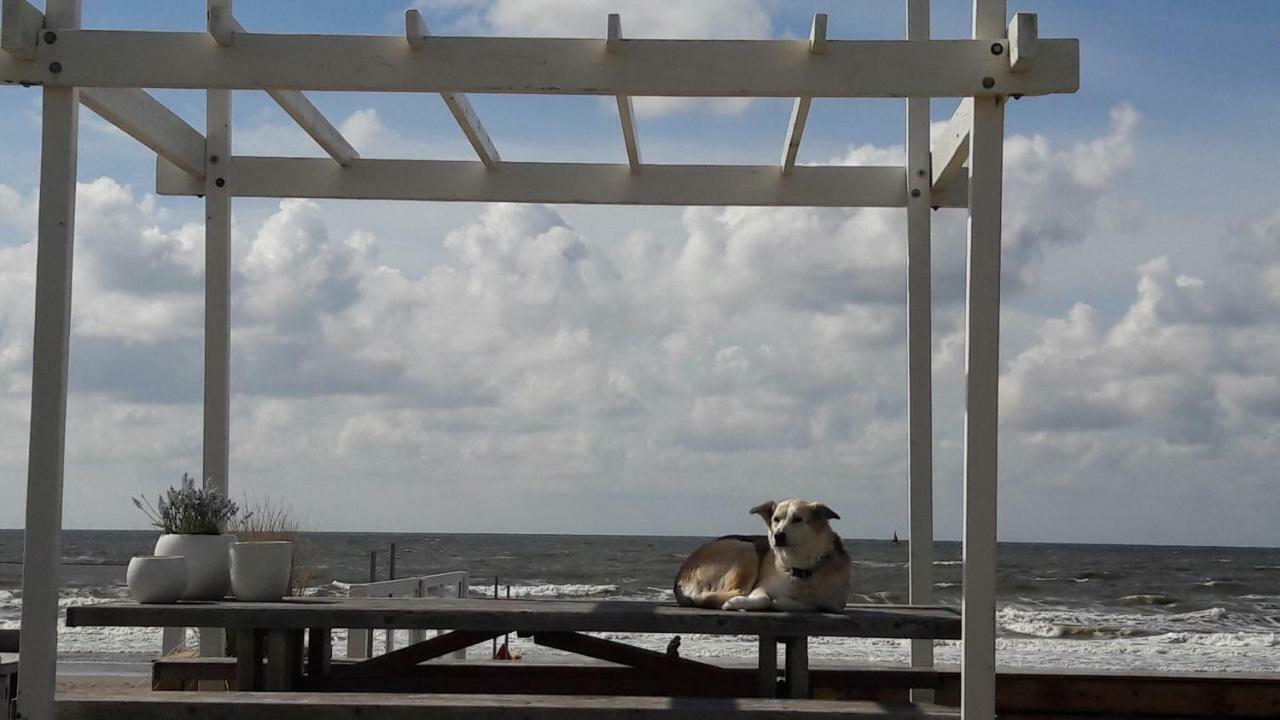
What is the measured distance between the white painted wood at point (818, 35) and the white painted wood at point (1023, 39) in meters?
0.57

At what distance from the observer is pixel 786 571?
4922 millimetres

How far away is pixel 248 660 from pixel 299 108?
2138 millimetres

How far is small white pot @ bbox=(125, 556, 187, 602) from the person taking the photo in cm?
486

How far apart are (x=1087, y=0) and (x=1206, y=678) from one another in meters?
3.40

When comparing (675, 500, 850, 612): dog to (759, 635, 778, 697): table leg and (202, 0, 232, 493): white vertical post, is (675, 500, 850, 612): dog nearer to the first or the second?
(759, 635, 778, 697): table leg

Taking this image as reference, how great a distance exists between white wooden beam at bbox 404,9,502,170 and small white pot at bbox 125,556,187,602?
192 centimetres

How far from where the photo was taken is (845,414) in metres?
25.2

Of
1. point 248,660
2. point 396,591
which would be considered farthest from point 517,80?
point 396,591

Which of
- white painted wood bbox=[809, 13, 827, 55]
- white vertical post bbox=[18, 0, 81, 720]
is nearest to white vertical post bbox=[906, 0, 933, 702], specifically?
white painted wood bbox=[809, 13, 827, 55]

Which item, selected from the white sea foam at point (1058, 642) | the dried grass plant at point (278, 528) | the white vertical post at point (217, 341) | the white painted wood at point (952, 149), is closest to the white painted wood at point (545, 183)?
the white vertical post at point (217, 341)

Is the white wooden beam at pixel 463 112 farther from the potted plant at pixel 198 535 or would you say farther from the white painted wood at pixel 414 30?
the potted plant at pixel 198 535

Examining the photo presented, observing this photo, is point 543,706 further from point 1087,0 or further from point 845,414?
point 845,414

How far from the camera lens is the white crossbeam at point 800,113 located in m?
4.25

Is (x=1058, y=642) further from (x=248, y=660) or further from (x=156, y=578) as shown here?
(x=156, y=578)
